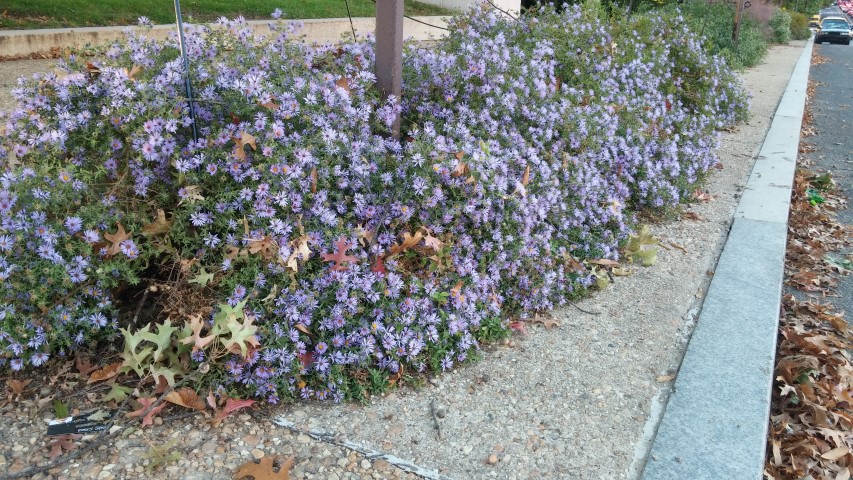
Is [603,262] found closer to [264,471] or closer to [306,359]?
[306,359]

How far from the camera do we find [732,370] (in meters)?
2.90

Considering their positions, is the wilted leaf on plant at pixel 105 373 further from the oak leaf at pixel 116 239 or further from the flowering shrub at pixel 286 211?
the oak leaf at pixel 116 239

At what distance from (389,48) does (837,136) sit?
772cm

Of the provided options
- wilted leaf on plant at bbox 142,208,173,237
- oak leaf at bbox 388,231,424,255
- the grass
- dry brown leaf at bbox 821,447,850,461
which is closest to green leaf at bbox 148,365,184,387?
wilted leaf on plant at bbox 142,208,173,237

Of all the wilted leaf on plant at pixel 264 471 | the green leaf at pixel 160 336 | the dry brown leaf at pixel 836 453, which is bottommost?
the dry brown leaf at pixel 836 453

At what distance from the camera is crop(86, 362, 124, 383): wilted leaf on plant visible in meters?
2.49

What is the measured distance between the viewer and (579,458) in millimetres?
2330

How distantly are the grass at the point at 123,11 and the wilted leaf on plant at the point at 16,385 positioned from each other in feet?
25.4

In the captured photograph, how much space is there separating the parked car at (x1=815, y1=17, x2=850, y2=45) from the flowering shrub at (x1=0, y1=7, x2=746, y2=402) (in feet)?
114

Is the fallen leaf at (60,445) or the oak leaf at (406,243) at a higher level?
the oak leaf at (406,243)

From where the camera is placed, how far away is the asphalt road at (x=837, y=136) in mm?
4379

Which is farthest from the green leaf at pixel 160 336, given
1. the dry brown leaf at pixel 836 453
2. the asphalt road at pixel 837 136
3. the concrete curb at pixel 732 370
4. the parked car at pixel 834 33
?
the parked car at pixel 834 33

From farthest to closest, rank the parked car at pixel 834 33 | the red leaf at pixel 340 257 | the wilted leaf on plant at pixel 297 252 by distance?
the parked car at pixel 834 33 → the red leaf at pixel 340 257 → the wilted leaf on plant at pixel 297 252

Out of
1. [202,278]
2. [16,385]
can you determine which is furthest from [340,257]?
[16,385]
